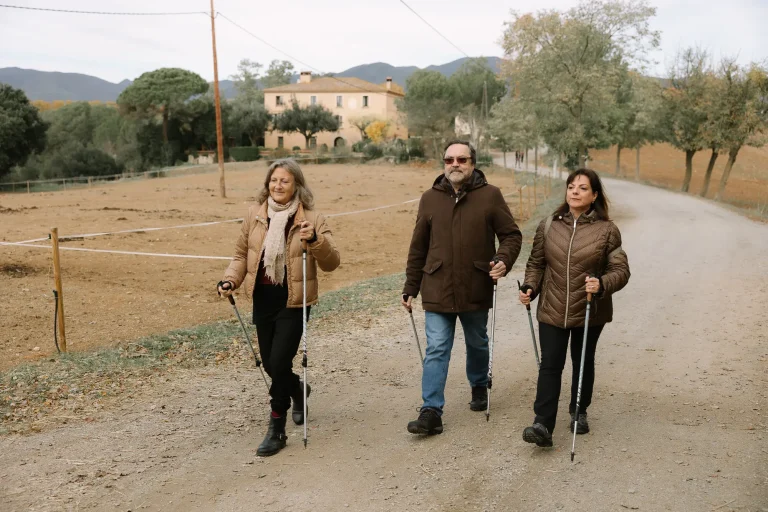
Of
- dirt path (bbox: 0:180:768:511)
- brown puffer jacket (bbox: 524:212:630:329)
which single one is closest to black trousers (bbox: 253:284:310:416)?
dirt path (bbox: 0:180:768:511)

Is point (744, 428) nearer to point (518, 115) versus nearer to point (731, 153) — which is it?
point (518, 115)

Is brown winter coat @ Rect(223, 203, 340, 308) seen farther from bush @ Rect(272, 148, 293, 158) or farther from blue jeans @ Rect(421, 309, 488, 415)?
bush @ Rect(272, 148, 293, 158)

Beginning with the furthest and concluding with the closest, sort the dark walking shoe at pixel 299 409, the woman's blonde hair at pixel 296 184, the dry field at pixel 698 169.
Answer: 1. the dry field at pixel 698 169
2. the dark walking shoe at pixel 299 409
3. the woman's blonde hair at pixel 296 184

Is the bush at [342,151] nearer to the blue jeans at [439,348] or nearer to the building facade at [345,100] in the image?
the building facade at [345,100]

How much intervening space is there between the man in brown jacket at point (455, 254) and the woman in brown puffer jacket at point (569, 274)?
30cm

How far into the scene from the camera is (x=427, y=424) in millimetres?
4562

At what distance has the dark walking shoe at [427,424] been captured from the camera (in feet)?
15.0

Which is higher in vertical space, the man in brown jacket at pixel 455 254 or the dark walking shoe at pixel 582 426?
the man in brown jacket at pixel 455 254

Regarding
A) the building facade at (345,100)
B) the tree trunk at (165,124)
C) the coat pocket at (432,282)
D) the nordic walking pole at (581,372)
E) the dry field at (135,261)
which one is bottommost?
the dry field at (135,261)

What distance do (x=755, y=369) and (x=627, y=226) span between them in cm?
1343

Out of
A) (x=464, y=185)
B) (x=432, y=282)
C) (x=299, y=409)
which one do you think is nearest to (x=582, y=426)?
(x=432, y=282)

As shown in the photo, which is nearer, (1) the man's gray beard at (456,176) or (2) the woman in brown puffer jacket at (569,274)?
(2) the woman in brown puffer jacket at (569,274)

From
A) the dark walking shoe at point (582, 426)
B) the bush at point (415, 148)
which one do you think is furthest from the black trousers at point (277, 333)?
the bush at point (415, 148)

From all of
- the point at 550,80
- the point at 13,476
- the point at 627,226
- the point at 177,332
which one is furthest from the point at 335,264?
the point at 550,80
